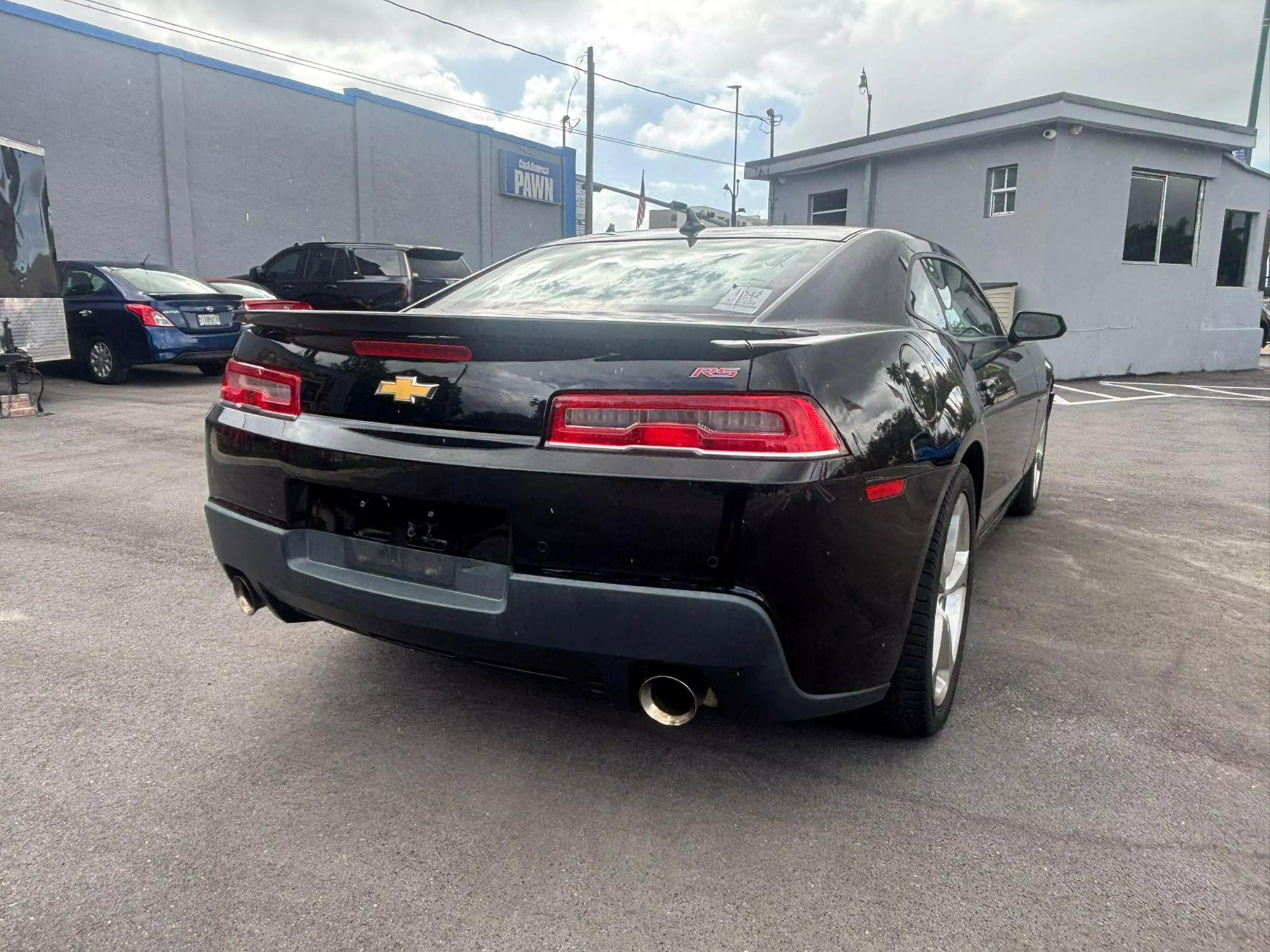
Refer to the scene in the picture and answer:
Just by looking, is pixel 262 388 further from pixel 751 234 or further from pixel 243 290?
pixel 243 290

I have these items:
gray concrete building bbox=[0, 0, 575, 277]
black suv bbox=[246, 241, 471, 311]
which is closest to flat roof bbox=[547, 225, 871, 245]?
black suv bbox=[246, 241, 471, 311]

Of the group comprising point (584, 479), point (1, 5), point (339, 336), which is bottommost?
point (584, 479)

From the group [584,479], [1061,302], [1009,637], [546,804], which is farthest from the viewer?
[1061,302]

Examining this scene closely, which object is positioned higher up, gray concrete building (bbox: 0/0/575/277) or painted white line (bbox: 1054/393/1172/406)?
gray concrete building (bbox: 0/0/575/277)

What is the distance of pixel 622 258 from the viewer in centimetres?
320

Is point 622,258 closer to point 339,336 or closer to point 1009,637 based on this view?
point 339,336

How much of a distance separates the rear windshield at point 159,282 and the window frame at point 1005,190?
11665 millimetres

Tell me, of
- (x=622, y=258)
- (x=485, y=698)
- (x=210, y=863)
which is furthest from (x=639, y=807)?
(x=622, y=258)

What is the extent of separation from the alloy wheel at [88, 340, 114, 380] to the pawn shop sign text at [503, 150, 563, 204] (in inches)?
650

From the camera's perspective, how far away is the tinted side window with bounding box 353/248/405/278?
12688 mm

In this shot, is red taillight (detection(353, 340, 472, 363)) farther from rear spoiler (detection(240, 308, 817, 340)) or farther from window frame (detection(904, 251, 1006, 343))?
A: window frame (detection(904, 251, 1006, 343))

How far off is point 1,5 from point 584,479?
17656 millimetres

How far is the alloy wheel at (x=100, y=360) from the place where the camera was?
10773 mm

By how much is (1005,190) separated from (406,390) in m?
14.8
